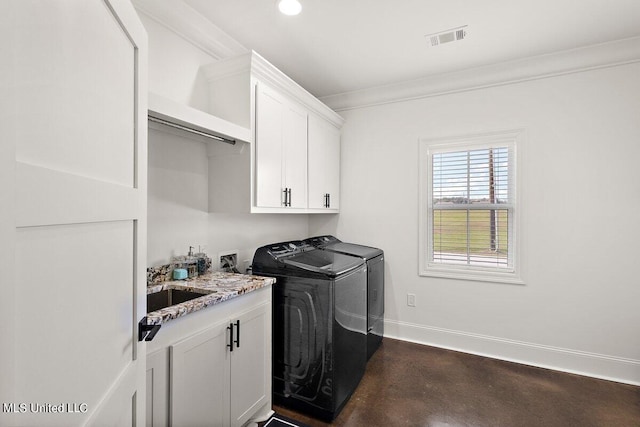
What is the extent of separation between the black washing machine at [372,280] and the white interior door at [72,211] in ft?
7.02

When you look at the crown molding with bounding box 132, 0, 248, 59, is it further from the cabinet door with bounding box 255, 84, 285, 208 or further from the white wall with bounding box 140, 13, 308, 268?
the cabinet door with bounding box 255, 84, 285, 208

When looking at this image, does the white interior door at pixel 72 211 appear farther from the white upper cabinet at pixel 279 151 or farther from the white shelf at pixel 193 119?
the white upper cabinet at pixel 279 151

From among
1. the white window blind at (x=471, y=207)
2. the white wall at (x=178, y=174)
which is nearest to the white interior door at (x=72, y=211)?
the white wall at (x=178, y=174)

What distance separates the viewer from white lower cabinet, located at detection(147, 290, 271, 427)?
1.40m

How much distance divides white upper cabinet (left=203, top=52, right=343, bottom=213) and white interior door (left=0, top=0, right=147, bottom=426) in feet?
3.86

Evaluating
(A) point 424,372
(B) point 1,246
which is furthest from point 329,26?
(A) point 424,372

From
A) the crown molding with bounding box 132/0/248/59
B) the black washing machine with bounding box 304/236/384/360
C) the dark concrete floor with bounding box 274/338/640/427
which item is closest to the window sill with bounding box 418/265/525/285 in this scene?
the black washing machine with bounding box 304/236/384/360

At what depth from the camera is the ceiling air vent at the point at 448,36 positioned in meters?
2.38

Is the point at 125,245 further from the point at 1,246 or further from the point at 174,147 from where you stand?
the point at 174,147

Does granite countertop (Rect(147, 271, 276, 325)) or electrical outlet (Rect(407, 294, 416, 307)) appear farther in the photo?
electrical outlet (Rect(407, 294, 416, 307))

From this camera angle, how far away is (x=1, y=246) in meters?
0.48

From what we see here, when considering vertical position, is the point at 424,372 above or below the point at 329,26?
below

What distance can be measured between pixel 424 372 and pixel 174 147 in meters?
2.70

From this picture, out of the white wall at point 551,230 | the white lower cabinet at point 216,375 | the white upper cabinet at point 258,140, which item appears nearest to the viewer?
the white lower cabinet at point 216,375
